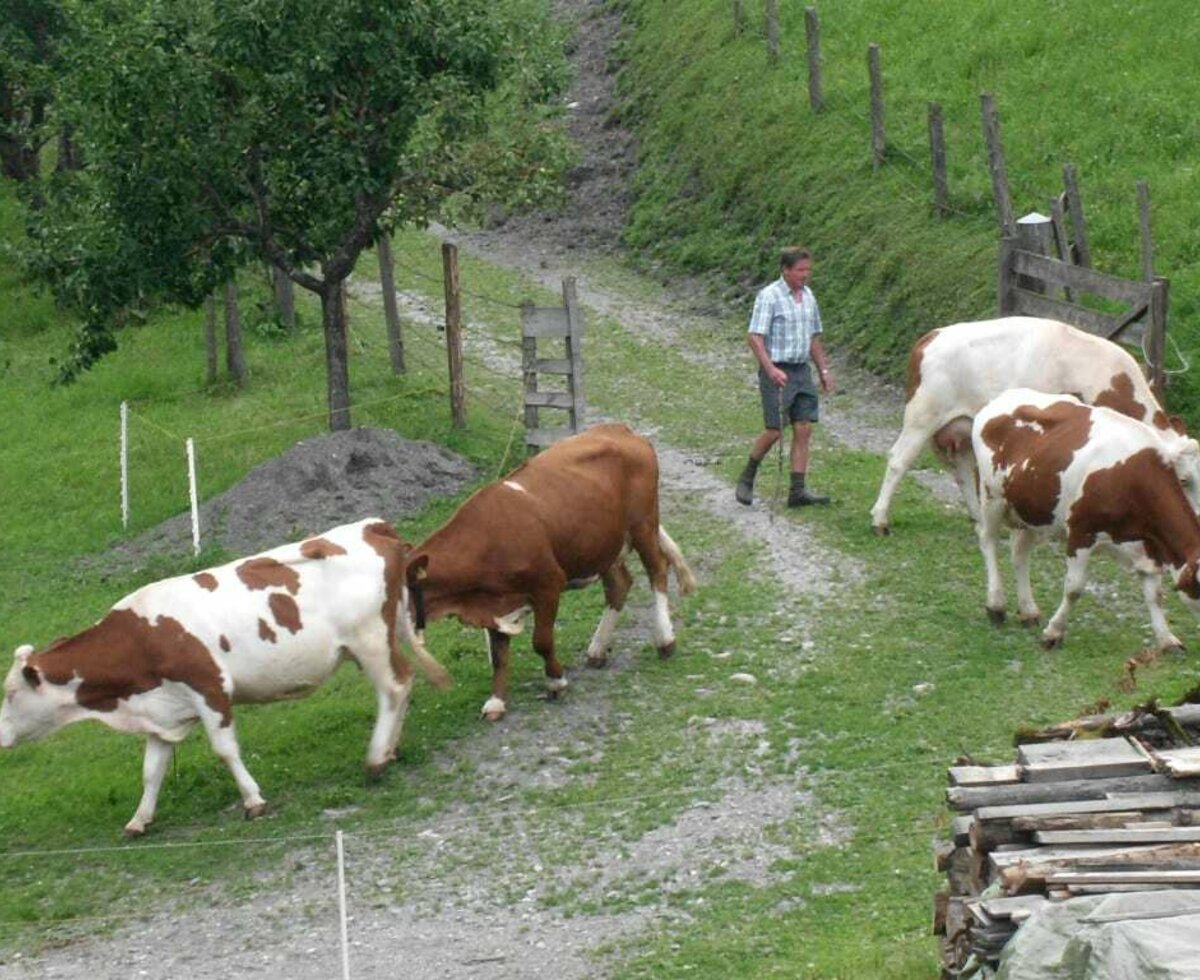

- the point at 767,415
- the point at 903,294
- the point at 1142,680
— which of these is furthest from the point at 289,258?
the point at 1142,680

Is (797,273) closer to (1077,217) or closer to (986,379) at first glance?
(986,379)

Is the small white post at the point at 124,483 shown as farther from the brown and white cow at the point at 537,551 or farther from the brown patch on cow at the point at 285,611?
the brown patch on cow at the point at 285,611

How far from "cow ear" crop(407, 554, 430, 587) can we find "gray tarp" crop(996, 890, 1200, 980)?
6873 mm

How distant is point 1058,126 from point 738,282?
441 cm

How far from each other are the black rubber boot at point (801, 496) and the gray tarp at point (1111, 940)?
33.1 ft

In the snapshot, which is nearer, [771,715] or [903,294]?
[771,715]

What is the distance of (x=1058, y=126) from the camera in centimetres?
2559

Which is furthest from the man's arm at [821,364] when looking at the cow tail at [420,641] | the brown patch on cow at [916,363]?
the cow tail at [420,641]

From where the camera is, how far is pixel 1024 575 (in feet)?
49.6


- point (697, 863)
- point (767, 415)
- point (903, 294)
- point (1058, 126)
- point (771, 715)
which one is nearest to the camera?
point (697, 863)

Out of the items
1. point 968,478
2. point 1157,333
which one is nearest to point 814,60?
point 1157,333

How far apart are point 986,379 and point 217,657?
22.4 ft

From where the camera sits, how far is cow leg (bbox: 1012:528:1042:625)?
15094 millimetres

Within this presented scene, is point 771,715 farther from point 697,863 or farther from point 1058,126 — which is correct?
point 1058,126
